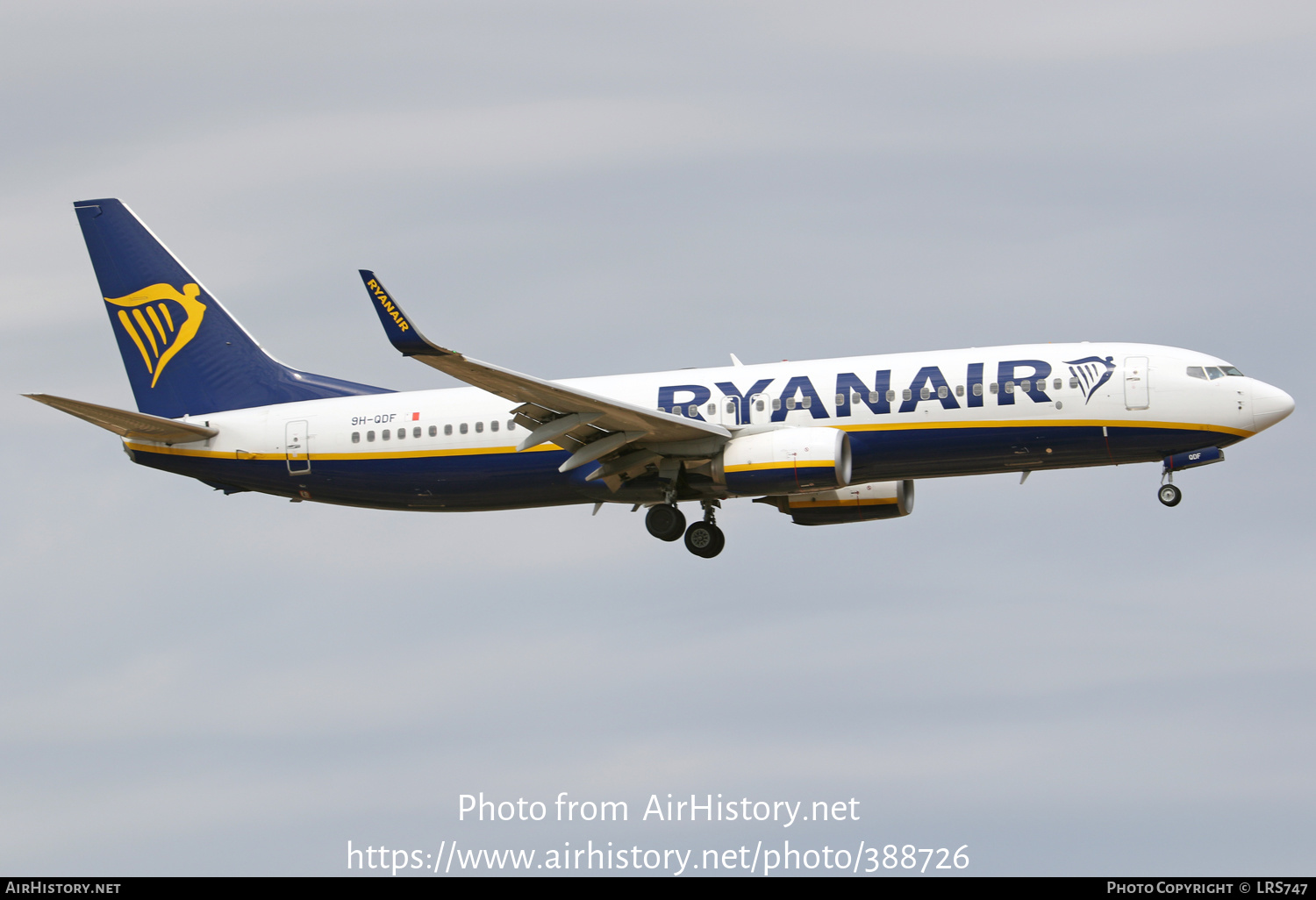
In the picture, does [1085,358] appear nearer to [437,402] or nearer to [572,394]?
[572,394]

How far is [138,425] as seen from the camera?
152 ft

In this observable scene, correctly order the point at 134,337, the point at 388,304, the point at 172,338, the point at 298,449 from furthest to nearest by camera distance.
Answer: the point at 134,337 < the point at 172,338 < the point at 298,449 < the point at 388,304

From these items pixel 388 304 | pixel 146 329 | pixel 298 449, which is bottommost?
pixel 298 449

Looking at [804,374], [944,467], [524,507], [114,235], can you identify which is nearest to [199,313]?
[114,235]

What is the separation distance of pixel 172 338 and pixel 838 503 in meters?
20.4

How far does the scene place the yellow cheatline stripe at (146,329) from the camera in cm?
4998

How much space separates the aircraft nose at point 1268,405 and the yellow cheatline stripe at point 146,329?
30909 millimetres

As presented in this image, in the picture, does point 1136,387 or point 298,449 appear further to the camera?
point 298,449

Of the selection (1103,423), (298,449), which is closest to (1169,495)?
(1103,423)

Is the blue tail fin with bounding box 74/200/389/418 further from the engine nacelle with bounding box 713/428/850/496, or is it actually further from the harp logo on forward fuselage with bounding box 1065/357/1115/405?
the harp logo on forward fuselage with bounding box 1065/357/1115/405

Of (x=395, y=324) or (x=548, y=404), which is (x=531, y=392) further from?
(x=395, y=324)

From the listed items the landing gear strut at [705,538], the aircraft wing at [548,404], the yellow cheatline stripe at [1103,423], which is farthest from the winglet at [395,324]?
the yellow cheatline stripe at [1103,423]

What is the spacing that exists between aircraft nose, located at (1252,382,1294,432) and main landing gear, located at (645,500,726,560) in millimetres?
13880

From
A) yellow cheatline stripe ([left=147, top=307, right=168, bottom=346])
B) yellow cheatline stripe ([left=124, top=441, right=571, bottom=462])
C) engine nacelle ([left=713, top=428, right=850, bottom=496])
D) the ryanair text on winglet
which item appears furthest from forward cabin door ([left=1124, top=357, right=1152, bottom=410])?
yellow cheatline stripe ([left=147, top=307, right=168, bottom=346])
